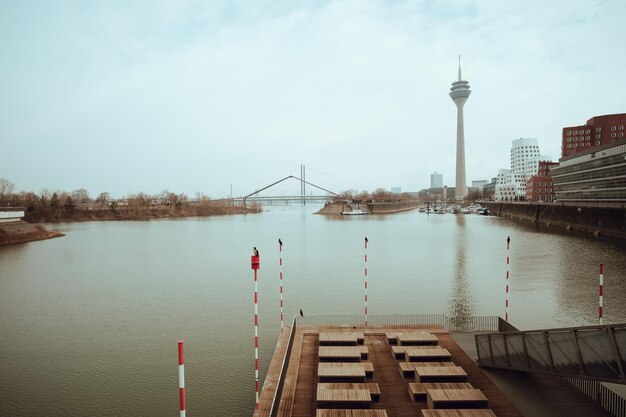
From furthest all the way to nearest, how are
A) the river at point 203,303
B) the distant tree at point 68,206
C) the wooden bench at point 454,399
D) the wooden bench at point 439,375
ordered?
the distant tree at point 68,206
the river at point 203,303
the wooden bench at point 439,375
the wooden bench at point 454,399

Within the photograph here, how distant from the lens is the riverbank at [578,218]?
46344 mm

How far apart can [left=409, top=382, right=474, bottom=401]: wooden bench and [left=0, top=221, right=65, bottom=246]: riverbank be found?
2392 inches

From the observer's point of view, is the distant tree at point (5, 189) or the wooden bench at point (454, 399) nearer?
the wooden bench at point (454, 399)

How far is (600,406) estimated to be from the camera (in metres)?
8.26

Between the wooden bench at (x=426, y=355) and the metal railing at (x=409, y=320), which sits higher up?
the wooden bench at (x=426, y=355)

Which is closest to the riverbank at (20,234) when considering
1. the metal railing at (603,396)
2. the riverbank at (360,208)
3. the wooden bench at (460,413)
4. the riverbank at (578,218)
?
the wooden bench at (460,413)

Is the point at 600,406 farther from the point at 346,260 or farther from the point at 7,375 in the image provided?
the point at 346,260

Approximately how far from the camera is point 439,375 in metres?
8.80

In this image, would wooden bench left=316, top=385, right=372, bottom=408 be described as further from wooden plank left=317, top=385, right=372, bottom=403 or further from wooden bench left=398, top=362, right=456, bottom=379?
wooden bench left=398, top=362, right=456, bottom=379

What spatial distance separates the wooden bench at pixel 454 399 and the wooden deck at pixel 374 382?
19 cm

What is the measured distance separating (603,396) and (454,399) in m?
3.38

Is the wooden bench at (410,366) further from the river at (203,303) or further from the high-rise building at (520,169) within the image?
the high-rise building at (520,169)

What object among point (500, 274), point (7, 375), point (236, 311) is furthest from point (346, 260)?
point (7, 375)

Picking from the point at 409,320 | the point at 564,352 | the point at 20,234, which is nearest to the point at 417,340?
the point at 564,352
